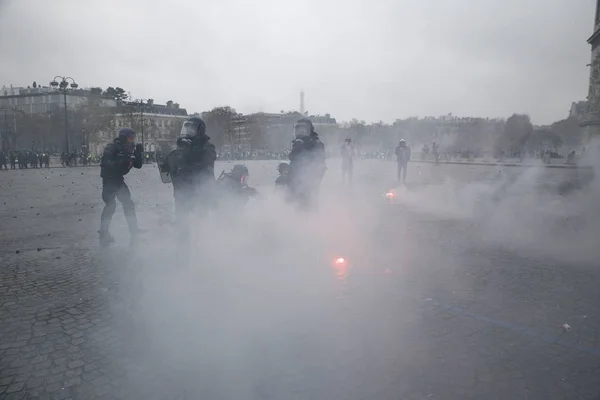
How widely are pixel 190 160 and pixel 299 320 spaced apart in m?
3.17

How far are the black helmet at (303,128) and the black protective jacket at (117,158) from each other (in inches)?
109

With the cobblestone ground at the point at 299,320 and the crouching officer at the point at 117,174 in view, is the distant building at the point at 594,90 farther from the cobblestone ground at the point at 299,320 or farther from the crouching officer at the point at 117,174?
the crouching officer at the point at 117,174

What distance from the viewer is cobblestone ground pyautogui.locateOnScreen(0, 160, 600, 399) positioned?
8.71 feet

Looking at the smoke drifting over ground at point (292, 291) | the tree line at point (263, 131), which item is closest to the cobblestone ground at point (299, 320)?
the smoke drifting over ground at point (292, 291)

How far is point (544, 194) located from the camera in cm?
1382

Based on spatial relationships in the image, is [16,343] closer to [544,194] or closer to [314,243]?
[314,243]

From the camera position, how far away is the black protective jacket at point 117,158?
6.45 m

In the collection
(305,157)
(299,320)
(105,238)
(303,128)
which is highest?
(303,128)

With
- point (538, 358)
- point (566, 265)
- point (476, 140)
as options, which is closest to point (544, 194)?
point (566, 265)

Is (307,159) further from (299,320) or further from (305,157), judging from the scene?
A: (299,320)

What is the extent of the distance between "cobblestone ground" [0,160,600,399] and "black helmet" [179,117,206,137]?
5.90 feet

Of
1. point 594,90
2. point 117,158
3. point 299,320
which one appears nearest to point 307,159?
point 117,158

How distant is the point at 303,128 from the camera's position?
7.32m

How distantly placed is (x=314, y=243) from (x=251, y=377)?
12.8 feet
